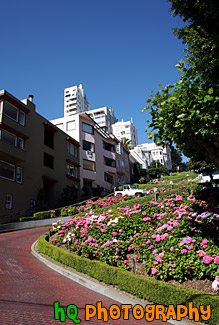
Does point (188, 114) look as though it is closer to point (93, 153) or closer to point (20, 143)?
point (20, 143)

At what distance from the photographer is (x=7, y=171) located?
979 inches

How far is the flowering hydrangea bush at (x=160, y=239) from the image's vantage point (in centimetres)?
756

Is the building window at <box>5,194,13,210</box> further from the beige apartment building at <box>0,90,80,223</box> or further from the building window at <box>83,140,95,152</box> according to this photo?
the building window at <box>83,140,95,152</box>

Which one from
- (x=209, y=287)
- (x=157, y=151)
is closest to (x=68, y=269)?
(x=209, y=287)

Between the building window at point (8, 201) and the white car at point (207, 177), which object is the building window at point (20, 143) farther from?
the white car at point (207, 177)

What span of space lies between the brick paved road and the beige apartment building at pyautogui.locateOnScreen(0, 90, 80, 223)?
13763mm

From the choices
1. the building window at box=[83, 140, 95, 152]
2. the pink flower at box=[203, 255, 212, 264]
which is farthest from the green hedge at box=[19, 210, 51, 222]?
the pink flower at box=[203, 255, 212, 264]

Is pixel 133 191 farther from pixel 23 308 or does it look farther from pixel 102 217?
pixel 23 308

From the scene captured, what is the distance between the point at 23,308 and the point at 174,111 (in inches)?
258

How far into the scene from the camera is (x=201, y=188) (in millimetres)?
12438

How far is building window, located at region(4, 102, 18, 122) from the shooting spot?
25.7 metres

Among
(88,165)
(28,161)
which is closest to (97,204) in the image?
(28,161)

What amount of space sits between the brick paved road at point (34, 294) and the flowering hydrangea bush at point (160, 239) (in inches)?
67.9

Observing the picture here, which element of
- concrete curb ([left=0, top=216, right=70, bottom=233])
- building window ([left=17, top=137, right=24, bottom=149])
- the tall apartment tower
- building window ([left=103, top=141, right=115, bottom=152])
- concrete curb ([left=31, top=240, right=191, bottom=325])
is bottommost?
concrete curb ([left=31, top=240, right=191, bottom=325])
